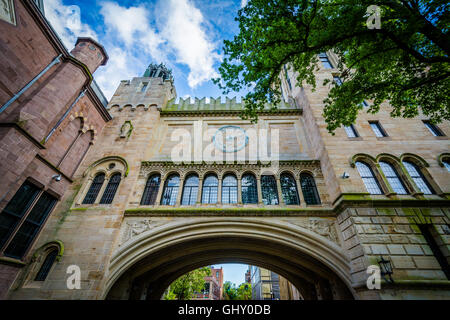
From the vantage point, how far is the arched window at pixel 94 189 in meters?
9.56

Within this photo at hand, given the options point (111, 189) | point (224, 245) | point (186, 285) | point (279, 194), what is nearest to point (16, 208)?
point (111, 189)

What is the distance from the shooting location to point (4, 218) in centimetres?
692

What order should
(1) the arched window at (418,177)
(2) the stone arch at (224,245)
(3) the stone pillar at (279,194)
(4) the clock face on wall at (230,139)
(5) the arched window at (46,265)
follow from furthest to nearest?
(4) the clock face on wall at (230,139), (3) the stone pillar at (279,194), (1) the arched window at (418,177), (2) the stone arch at (224,245), (5) the arched window at (46,265)

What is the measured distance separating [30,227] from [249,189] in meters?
10.3

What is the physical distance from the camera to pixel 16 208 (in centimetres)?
735

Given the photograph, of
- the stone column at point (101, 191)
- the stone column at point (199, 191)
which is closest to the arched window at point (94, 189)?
the stone column at point (101, 191)

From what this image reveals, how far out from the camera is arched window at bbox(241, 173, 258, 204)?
32.0 feet

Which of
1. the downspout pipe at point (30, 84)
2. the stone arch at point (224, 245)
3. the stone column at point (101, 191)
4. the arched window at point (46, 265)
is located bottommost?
the arched window at point (46, 265)

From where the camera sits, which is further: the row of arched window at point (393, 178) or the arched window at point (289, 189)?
the arched window at point (289, 189)

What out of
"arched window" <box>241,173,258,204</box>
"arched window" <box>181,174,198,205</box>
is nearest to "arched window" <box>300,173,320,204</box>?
"arched window" <box>241,173,258,204</box>

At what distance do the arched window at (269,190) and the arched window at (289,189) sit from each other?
0.44 m

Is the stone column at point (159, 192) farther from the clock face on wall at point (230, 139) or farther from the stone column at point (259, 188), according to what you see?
the stone column at point (259, 188)

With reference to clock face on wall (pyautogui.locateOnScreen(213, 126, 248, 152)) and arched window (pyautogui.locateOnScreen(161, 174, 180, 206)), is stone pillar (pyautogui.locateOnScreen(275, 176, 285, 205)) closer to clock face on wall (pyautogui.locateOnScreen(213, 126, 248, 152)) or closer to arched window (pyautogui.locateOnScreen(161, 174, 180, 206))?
clock face on wall (pyautogui.locateOnScreen(213, 126, 248, 152))

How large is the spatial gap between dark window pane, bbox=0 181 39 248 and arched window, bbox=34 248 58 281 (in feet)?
5.38
